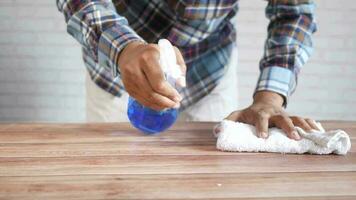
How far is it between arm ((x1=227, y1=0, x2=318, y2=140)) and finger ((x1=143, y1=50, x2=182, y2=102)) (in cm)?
20

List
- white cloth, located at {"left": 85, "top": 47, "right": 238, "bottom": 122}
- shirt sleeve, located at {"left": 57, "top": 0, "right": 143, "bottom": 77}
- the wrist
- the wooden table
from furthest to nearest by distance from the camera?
white cloth, located at {"left": 85, "top": 47, "right": 238, "bottom": 122} < the wrist < shirt sleeve, located at {"left": 57, "top": 0, "right": 143, "bottom": 77} < the wooden table

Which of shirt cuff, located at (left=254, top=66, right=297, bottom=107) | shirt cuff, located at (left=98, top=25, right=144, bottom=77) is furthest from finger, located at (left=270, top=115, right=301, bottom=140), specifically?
shirt cuff, located at (left=98, top=25, right=144, bottom=77)

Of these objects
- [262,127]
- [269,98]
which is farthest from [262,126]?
[269,98]

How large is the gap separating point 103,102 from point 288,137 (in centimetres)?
49

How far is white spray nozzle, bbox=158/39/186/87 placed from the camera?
0.61m

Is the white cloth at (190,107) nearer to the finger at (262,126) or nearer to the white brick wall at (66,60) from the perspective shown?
the finger at (262,126)

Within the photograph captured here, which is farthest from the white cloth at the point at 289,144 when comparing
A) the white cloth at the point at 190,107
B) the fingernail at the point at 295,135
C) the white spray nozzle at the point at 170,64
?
the white cloth at the point at 190,107

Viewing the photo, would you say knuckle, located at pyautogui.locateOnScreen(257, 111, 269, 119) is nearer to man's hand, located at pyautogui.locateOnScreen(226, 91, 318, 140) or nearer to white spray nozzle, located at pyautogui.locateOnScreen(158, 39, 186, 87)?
man's hand, located at pyautogui.locateOnScreen(226, 91, 318, 140)

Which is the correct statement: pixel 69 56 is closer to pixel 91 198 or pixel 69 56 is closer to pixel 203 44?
pixel 203 44

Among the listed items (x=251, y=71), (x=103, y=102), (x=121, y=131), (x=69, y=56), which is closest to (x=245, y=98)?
(x=251, y=71)

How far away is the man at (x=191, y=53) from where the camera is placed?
684mm

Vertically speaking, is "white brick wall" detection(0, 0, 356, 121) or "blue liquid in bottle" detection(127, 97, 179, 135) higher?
"blue liquid in bottle" detection(127, 97, 179, 135)

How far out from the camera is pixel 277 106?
0.81 m

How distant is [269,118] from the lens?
742mm
